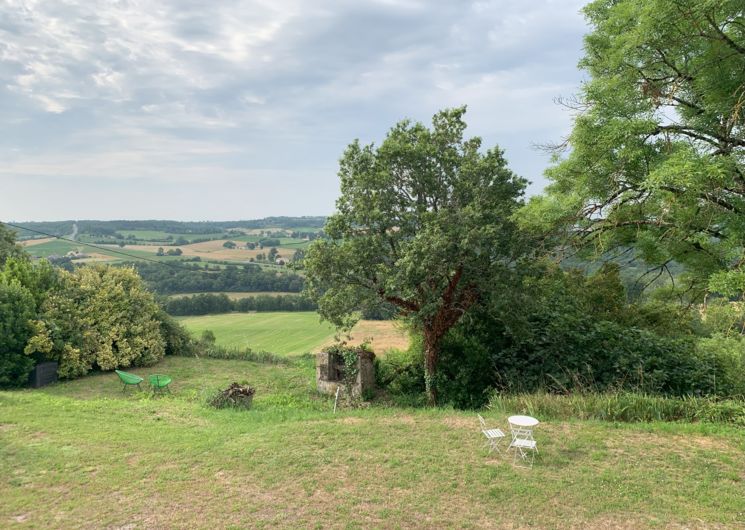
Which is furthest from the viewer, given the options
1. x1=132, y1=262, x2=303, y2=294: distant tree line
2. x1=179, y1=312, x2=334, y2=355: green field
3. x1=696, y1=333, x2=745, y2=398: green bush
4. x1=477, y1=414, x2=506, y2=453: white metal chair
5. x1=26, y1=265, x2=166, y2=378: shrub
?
x1=132, y1=262, x2=303, y2=294: distant tree line

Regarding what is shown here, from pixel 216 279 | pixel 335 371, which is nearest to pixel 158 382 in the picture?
pixel 335 371

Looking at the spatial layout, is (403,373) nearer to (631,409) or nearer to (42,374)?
(631,409)

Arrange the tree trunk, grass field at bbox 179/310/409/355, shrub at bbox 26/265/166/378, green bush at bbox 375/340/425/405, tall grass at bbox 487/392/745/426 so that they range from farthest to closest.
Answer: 1. grass field at bbox 179/310/409/355
2. shrub at bbox 26/265/166/378
3. green bush at bbox 375/340/425/405
4. the tree trunk
5. tall grass at bbox 487/392/745/426

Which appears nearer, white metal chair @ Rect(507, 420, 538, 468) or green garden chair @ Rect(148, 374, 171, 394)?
white metal chair @ Rect(507, 420, 538, 468)

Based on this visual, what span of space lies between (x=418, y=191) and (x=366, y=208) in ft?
5.07

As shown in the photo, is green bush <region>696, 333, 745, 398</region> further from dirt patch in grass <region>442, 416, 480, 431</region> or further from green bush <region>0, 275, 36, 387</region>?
green bush <region>0, 275, 36, 387</region>

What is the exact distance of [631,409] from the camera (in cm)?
931

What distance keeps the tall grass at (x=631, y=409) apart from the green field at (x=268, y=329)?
906 inches

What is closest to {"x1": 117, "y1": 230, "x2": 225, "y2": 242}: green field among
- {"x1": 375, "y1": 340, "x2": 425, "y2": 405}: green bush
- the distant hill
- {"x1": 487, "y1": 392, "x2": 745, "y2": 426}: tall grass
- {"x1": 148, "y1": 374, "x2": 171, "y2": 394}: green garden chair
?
the distant hill

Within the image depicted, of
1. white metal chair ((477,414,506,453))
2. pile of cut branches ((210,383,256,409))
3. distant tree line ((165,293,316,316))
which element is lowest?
distant tree line ((165,293,316,316))

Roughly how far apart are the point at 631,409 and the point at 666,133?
19.0 ft

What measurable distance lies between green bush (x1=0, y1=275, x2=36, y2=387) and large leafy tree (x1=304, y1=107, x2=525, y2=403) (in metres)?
10.3

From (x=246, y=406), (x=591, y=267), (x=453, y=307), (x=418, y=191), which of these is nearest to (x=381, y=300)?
(x=453, y=307)

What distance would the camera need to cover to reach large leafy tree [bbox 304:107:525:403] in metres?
11.3
